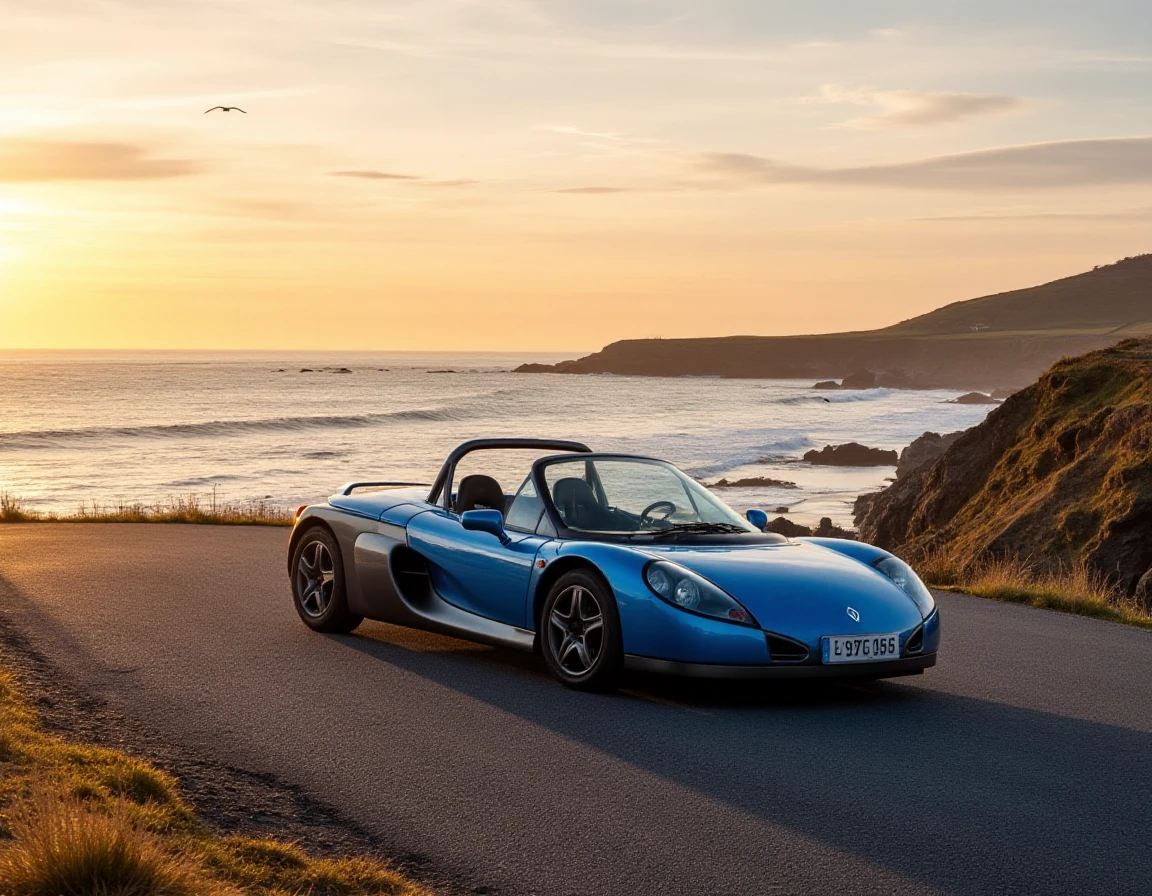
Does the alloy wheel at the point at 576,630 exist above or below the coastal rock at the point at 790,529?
above

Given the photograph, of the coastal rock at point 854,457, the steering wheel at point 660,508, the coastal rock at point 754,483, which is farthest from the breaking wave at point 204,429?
the steering wheel at point 660,508

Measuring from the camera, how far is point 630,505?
9.09 m

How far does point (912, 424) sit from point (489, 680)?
7308cm

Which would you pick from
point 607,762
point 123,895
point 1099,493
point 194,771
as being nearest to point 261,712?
point 194,771

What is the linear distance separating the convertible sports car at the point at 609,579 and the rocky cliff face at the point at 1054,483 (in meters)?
8.16

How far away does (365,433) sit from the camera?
70438 mm

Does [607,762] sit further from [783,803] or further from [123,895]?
[123,895]

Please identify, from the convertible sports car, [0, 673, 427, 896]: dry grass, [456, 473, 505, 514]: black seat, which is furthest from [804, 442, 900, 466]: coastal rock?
[0, 673, 427, 896]: dry grass

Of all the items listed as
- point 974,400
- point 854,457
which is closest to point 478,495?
point 854,457

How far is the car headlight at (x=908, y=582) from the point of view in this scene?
834 cm

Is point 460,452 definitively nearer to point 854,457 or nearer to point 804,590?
point 804,590

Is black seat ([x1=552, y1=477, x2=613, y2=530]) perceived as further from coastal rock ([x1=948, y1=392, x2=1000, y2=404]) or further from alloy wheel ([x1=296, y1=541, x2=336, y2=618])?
coastal rock ([x1=948, y1=392, x2=1000, y2=404])

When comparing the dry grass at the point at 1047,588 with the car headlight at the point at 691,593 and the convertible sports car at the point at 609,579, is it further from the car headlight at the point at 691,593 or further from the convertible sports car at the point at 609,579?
the car headlight at the point at 691,593

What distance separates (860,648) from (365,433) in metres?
63.9
